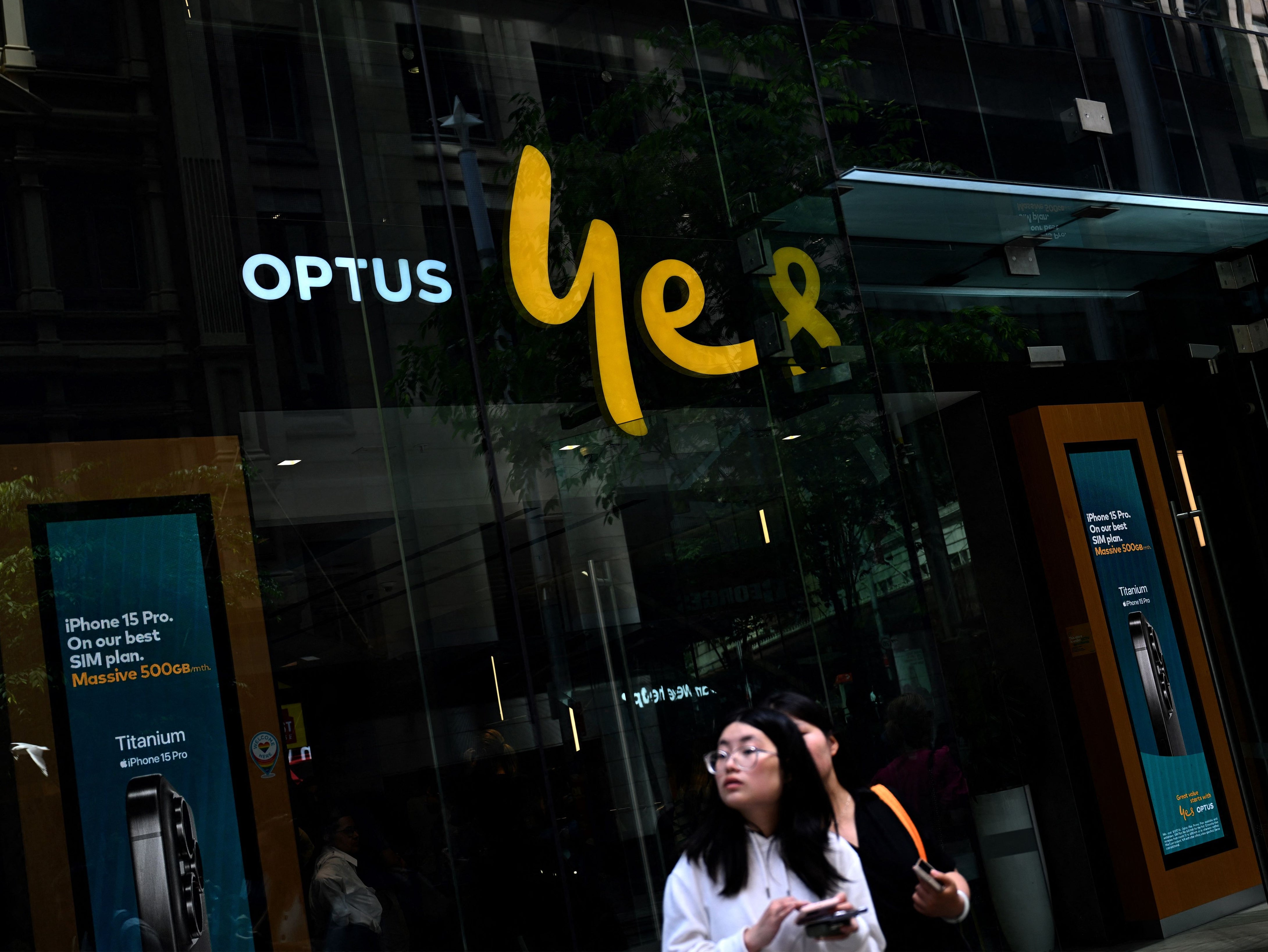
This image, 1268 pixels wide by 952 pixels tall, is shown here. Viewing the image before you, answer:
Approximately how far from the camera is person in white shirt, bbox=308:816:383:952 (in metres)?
5.27

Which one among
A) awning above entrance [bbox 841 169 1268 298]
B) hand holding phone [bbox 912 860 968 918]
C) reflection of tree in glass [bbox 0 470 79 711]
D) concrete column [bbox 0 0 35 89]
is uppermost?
concrete column [bbox 0 0 35 89]

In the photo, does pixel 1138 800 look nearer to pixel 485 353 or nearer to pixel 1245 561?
pixel 1245 561

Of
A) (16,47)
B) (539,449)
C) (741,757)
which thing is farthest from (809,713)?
(16,47)

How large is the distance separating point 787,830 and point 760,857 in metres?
0.10

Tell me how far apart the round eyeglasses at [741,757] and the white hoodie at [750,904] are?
162mm

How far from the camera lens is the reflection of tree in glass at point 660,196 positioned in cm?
638

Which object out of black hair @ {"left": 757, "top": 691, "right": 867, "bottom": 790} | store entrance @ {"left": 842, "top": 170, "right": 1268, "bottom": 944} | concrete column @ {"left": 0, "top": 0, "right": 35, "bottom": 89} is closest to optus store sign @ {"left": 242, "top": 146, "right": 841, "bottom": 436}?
store entrance @ {"left": 842, "top": 170, "right": 1268, "bottom": 944}

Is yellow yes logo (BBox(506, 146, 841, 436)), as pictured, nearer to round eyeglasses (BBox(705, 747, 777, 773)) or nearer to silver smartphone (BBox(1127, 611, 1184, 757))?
silver smartphone (BBox(1127, 611, 1184, 757))

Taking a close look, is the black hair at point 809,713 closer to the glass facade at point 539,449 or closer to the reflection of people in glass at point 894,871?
the reflection of people in glass at point 894,871

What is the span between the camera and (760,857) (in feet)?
10.8

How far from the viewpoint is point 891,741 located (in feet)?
22.4

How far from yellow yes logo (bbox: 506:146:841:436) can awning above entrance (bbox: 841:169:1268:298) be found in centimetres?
127

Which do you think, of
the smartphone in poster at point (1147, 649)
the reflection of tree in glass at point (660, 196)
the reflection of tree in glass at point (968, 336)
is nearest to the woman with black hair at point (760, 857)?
the reflection of tree in glass at point (660, 196)

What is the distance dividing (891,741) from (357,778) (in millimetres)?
2757
